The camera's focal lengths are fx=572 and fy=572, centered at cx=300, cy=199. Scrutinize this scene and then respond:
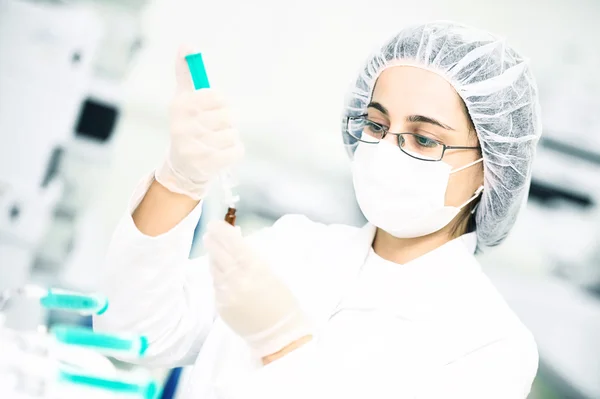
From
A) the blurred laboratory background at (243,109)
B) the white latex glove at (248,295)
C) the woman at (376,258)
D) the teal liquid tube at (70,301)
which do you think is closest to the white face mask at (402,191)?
the woman at (376,258)

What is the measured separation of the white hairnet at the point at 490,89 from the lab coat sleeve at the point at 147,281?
1.82ft

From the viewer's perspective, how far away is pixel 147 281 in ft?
3.14

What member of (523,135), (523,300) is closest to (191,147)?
(523,135)

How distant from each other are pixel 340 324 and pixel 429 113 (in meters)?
0.44

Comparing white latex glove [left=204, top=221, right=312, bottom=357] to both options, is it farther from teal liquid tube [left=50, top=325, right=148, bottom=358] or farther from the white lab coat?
teal liquid tube [left=50, top=325, right=148, bottom=358]

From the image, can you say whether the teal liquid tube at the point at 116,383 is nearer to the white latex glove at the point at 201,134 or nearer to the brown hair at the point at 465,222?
the white latex glove at the point at 201,134

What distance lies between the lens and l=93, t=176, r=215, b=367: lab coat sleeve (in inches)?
37.0

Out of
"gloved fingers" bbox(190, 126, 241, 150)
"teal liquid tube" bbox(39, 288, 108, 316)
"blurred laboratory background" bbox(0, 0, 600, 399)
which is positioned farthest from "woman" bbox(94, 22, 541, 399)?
"blurred laboratory background" bbox(0, 0, 600, 399)

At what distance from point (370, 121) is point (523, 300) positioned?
1.03 meters

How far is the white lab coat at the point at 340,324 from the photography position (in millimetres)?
922

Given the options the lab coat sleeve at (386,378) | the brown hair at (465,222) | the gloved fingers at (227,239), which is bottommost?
the lab coat sleeve at (386,378)

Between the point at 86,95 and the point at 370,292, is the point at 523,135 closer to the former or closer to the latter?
the point at 370,292

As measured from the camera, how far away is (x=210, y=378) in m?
1.05

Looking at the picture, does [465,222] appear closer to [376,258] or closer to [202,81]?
[376,258]
